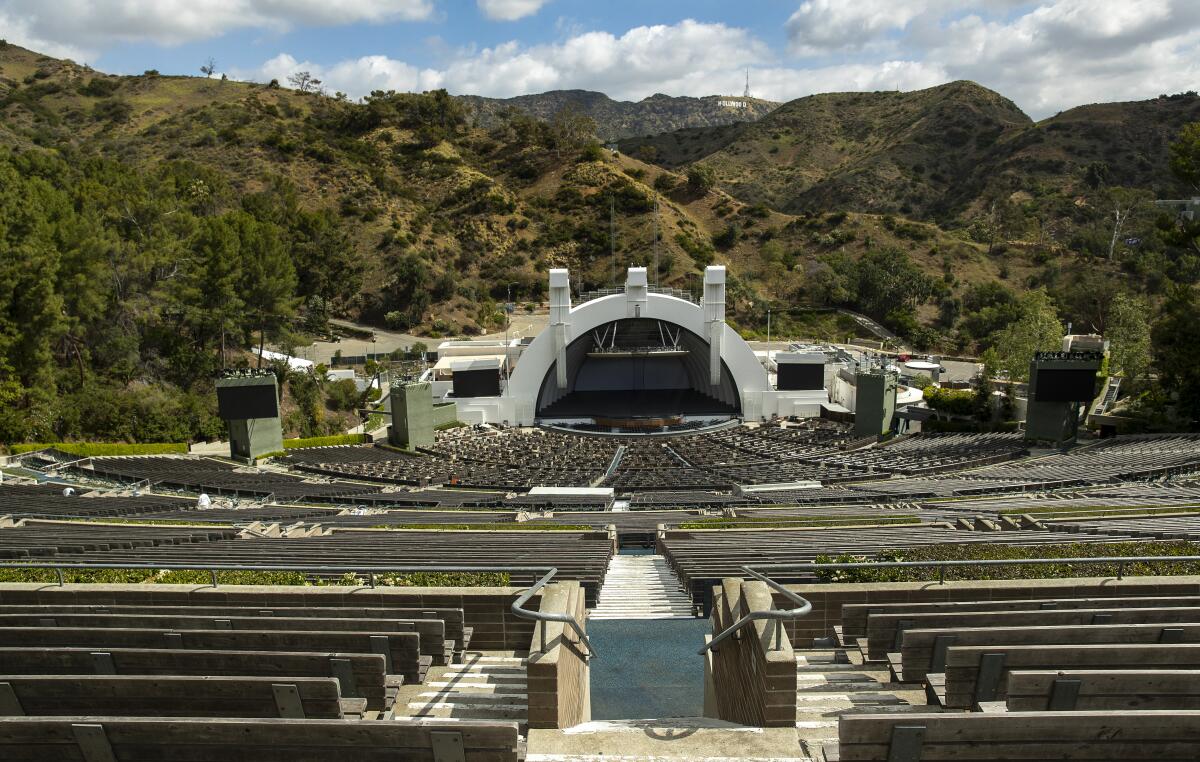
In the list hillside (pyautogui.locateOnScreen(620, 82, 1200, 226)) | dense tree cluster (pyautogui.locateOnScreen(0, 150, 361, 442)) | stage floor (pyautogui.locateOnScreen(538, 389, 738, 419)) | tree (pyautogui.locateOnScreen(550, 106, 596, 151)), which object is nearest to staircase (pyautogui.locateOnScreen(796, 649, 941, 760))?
dense tree cluster (pyautogui.locateOnScreen(0, 150, 361, 442))

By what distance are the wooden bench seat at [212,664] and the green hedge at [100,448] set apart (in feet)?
89.8

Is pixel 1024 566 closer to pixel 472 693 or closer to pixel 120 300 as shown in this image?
pixel 472 693

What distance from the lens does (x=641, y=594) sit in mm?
9930

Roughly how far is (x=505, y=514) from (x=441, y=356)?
3930 centimetres

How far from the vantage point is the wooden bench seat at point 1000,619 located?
5195 millimetres

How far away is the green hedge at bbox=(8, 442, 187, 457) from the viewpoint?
27.0 meters

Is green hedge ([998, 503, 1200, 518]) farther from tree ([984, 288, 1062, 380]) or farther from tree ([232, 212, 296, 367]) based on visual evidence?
tree ([232, 212, 296, 367])

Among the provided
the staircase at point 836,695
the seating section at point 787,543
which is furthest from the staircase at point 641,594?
the staircase at point 836,695

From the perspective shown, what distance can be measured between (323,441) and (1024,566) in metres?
34.1

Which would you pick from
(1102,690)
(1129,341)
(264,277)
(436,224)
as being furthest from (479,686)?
(436,224)

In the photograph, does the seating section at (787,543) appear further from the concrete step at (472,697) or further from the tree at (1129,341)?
the tree at (1129,341)

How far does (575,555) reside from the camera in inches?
409

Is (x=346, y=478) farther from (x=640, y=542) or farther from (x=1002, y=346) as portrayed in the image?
(x=1002, y=346)

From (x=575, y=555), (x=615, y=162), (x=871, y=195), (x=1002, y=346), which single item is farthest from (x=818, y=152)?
(x=575, y=555)
